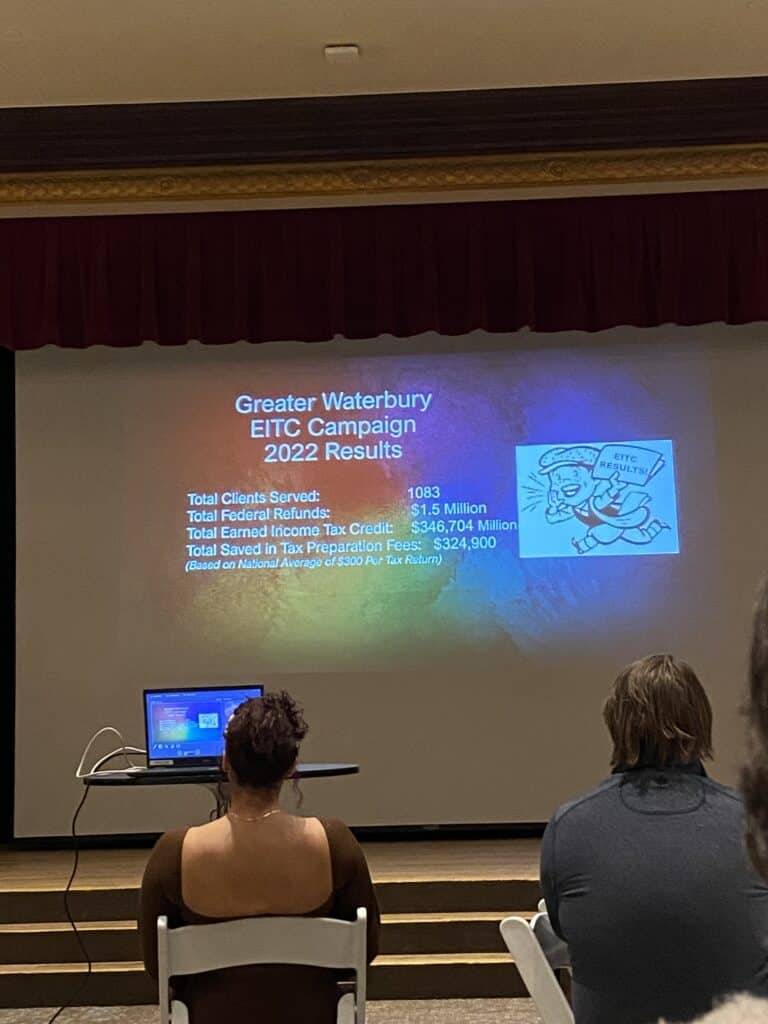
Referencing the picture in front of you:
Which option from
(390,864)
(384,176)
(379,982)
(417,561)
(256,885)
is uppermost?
(384,176)

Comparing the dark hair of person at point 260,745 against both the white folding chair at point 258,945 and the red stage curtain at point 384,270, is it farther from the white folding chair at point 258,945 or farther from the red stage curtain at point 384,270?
the red stage curtain at point 384,270

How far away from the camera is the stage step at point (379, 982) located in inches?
156

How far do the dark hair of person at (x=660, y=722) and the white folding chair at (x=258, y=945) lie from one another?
1.90 ft

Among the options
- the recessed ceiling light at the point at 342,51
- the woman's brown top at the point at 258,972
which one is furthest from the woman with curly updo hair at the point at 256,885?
the recessed ceiling light at the point at 342,51

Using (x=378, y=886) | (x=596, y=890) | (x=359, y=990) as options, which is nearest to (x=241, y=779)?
(x=359, y=990)

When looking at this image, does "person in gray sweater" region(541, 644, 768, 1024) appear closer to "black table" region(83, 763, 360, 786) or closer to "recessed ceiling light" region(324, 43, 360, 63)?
"black table" region(83, 763, 360, 786)

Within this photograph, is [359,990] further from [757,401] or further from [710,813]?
[757,401]

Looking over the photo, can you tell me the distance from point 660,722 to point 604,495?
12.7 feet

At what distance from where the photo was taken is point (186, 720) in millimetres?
4223

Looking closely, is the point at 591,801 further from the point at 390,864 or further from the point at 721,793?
the point at 390,864

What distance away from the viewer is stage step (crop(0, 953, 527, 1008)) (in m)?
3.95

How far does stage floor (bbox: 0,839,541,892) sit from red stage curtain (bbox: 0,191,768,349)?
2391 mm

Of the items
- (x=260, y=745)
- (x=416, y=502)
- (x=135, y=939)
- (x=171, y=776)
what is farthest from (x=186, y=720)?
(x=260, y=745)

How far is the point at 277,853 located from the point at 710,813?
2.52 ft
